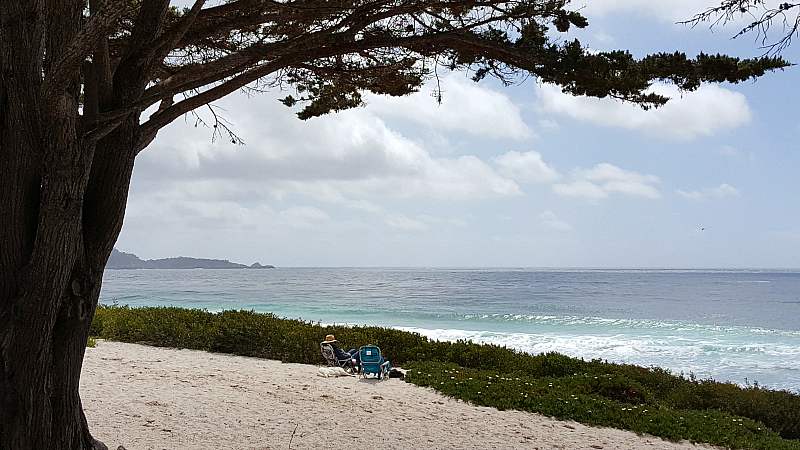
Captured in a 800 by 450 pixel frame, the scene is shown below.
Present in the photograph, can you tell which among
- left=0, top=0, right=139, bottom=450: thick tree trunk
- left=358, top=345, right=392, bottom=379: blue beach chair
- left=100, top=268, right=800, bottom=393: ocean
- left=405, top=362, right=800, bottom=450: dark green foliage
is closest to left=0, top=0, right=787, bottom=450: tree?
left=0, top=0, right=139, bottom=450: thick tree trunk

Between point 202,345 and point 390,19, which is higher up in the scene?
point 390,19

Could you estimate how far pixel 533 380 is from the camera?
8.98m

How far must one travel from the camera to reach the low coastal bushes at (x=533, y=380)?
7184 millimetres

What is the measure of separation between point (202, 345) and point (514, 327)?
15.5 metres

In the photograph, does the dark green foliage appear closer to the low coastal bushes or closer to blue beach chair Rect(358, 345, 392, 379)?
the low coastal bushes

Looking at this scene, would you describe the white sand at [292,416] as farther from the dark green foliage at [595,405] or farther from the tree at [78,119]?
the tree at [78,119]

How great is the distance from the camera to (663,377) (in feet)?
31.5

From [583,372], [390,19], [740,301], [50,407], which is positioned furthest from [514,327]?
[740,301]

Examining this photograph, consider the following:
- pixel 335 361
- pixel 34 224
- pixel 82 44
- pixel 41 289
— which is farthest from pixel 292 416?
pixel 82 44

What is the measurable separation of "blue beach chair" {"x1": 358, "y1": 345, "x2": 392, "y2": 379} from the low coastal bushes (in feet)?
1.40

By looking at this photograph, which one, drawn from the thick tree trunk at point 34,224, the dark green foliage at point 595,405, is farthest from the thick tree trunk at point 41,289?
the dark green foliage at point 595,405

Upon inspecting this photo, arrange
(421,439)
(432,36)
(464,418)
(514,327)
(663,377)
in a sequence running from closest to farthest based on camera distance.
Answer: (432,36)
(421,439)
(464,418)
(663,377)
(514,327)

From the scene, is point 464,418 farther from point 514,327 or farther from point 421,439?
point 514,327

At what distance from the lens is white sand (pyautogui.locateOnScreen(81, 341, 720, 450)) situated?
578 cm
